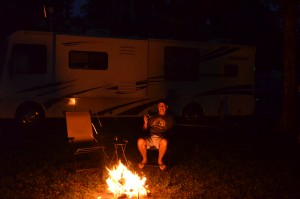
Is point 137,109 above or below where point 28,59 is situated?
below

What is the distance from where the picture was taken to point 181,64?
12.5m

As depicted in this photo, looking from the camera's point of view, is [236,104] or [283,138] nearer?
[283,138]

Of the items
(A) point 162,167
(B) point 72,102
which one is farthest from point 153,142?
(B) point 72,102

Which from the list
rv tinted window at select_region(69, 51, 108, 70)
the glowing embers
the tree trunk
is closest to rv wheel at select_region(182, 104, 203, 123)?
the tree trunk

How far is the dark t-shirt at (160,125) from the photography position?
23.4ft

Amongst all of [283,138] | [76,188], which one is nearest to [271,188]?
[76,188]

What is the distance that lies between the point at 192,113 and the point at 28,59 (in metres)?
5.15

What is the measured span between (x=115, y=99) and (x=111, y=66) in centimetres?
95

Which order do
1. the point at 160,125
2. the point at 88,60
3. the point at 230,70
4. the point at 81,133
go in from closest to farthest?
the point at 160,125, the point at 81,133, the point at 88,60, the point at 230,70

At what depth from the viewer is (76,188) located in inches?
228

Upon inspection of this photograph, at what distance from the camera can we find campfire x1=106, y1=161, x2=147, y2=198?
5188mm

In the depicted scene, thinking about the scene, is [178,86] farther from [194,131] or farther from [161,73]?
[194,131]

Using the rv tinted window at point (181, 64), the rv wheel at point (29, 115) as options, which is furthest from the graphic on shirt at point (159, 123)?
the rv tinted window at point (181, 64)

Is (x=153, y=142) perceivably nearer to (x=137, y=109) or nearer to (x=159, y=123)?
(x=159, y=123)
